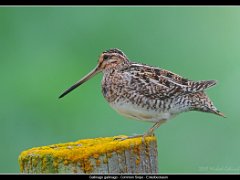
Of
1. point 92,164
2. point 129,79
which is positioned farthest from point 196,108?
point 92,164

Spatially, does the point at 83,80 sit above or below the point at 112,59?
below

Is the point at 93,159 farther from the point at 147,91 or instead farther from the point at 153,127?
the point at 147,91

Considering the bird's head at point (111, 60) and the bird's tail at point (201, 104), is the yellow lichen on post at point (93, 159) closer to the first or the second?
the bird's tail at point (201, 104)

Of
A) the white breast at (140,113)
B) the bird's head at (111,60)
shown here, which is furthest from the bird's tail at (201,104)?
the bird's head at (111,60)

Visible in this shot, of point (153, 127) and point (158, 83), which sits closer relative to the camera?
point (153, 127)

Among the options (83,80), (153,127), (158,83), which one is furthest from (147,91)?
(83,80)

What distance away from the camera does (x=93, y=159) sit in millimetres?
3836

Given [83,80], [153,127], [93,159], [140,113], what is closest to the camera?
[93,159]

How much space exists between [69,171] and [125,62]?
6.34 feet

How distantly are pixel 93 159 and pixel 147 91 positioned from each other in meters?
1.53

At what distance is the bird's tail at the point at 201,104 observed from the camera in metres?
5.31

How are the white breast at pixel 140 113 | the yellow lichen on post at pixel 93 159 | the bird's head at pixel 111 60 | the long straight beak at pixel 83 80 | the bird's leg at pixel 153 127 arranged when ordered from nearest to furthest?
the yellow lichen on post at pixel 93 159, the bird's leg at pixel 153 127, the white breast at pixel 140 113, the long straight beak at pixel 83 80, the bird's head at pixel 111 60

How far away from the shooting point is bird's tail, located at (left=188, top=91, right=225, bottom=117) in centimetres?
531


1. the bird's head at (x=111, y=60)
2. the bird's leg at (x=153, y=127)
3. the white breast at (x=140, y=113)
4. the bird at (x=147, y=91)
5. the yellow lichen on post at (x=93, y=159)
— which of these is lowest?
the yellow lichen on post at (x=93, y=159)
